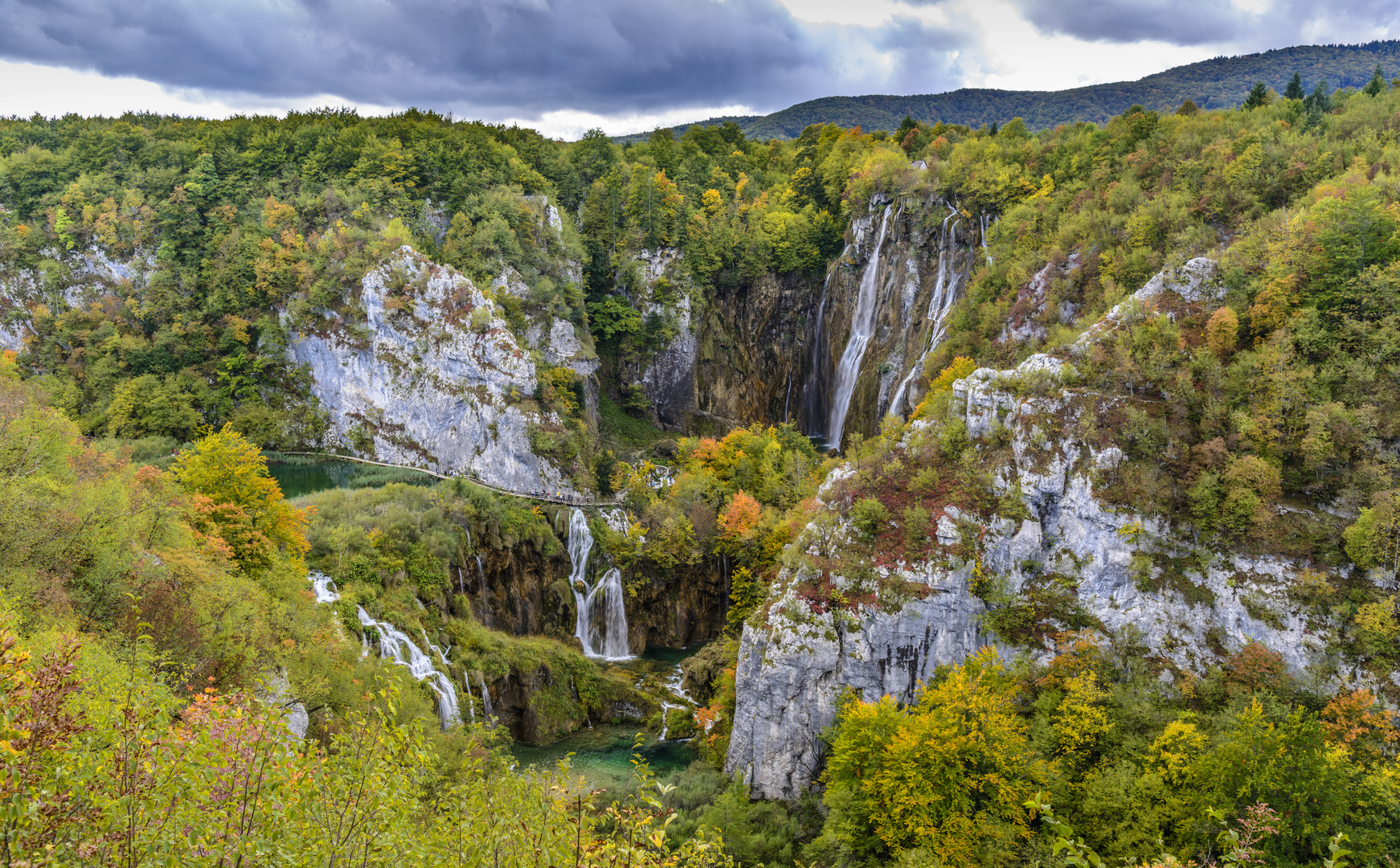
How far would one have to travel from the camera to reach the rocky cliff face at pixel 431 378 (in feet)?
171

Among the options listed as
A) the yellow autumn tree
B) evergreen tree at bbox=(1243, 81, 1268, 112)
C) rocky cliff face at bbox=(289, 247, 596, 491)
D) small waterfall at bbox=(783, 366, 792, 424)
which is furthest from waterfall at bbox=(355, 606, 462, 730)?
evergreen tree at bbox=(1243, 81, 1268, 112)

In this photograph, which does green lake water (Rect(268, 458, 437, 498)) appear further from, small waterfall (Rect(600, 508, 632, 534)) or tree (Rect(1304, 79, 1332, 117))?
tree (Rect(1304, 79, 1332, 117))

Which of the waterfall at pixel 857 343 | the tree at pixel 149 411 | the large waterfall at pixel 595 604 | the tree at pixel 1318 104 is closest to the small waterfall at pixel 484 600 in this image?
the large waterfall at pixel 595 604

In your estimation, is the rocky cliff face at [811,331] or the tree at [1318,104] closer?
the tree at [1318,104]

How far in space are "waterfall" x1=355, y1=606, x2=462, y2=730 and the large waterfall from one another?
1314cm

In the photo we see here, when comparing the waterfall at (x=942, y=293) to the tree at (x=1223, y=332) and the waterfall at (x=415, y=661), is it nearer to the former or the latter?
the tree at (x=1223, y=332)

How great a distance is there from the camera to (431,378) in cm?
5338

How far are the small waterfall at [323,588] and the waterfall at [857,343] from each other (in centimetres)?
4003

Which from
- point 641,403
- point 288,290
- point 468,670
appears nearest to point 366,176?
point 288,290

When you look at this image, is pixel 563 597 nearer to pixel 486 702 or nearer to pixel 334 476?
pixel 486 702

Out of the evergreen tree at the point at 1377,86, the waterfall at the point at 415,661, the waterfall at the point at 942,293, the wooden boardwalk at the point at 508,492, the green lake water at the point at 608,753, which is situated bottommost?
the green lake water at the point at 608,753

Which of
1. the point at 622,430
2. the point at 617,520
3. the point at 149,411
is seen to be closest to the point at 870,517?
the point at 617,520

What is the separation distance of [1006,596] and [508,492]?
33182mm

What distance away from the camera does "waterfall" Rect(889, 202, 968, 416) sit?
4962cm
